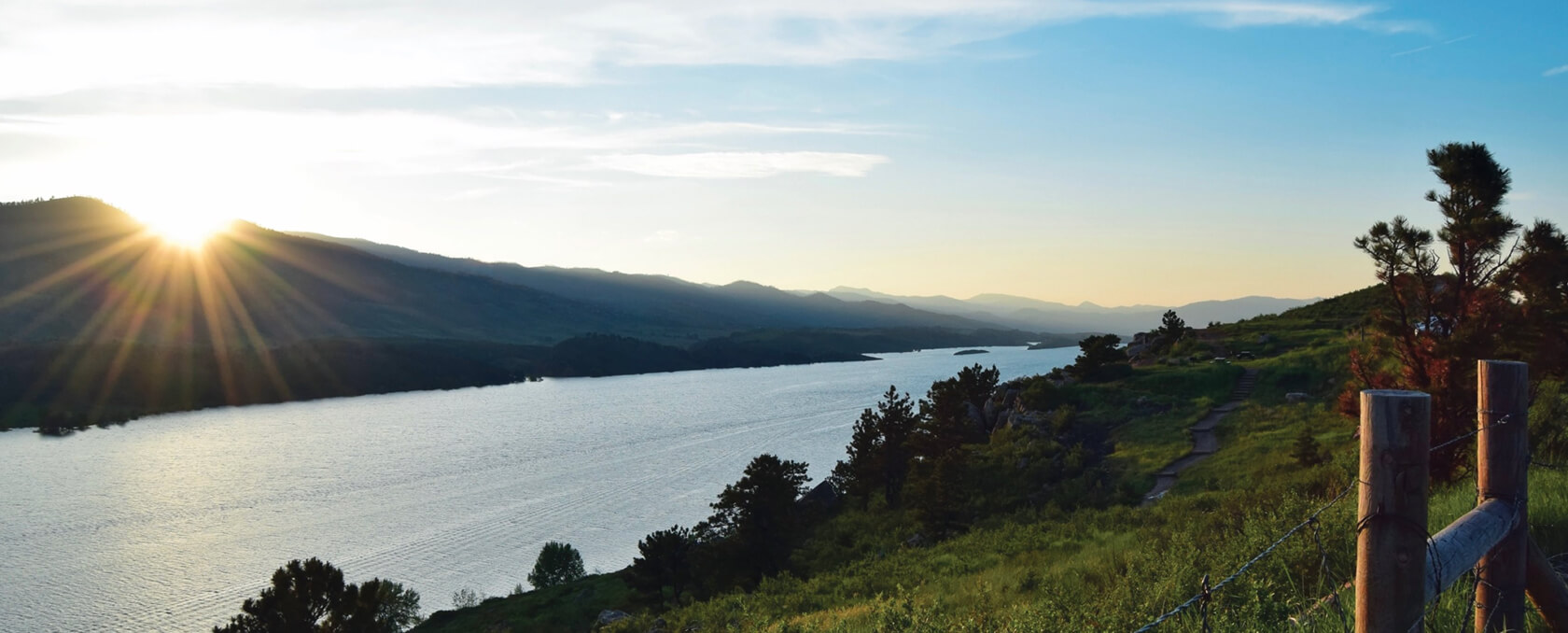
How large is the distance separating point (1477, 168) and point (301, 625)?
31843mm

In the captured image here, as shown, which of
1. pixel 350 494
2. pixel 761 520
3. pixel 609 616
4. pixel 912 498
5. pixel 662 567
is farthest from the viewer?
pixel 350 494

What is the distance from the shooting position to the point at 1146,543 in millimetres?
12664

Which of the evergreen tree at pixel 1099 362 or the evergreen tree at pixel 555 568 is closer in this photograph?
the evergreen tree at pixel 555 568

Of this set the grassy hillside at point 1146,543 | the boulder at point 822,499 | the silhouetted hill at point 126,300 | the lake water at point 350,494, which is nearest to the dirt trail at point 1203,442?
the grassy hillside at point 1146,543

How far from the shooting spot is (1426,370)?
14.3 m

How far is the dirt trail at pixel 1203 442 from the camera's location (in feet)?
89.5

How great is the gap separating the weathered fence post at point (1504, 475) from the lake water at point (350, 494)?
41590mm

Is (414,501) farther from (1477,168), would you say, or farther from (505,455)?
(1477,168)

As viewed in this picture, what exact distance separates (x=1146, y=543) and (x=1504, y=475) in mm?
8452

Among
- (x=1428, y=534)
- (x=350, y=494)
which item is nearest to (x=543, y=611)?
(x=350, y=494)

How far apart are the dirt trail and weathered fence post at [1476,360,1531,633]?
70.9 ft

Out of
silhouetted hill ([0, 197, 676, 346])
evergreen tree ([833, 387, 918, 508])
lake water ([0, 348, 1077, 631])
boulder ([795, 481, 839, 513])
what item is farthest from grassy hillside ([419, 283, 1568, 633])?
silhouetted hill ([0, 197, 676, 346])

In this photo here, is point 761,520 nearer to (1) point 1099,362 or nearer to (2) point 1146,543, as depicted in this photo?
(2) point 1146,543

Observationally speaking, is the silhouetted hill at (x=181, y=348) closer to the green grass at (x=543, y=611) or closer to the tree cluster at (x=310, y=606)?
the green grass at (x=543, y=611)
